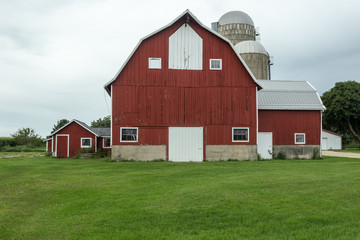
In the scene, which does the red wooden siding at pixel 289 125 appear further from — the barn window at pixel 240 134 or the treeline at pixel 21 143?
the treeline at pixel 21 143

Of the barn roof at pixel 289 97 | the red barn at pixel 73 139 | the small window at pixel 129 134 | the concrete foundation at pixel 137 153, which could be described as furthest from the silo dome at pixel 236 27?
the concrete foundation at pixel 137 153

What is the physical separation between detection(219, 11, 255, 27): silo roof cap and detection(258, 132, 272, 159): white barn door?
31.2 meters

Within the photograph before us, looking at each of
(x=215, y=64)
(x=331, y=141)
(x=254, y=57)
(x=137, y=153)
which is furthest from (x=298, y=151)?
(x=331, y=141)

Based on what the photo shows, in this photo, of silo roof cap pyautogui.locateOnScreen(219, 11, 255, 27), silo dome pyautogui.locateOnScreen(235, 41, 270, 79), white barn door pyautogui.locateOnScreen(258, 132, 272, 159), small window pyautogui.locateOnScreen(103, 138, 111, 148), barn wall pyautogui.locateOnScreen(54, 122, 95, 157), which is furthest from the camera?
silo roof cap pyautogui.locateOnScreen(219, 11, 255, 27)

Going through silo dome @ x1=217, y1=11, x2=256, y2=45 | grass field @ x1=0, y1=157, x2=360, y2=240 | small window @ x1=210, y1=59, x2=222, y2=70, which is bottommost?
grass field @ x1=0, y1=157, x2=360, y2=240

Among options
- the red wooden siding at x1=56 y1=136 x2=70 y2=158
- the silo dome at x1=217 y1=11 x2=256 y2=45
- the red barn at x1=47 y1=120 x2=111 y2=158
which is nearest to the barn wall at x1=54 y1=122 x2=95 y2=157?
the red barn at x1=47 y1=120 x2=111 y2=158

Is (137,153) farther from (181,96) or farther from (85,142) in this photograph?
(85,142)

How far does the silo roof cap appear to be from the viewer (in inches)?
2077

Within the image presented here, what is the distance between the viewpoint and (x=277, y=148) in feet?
86.2

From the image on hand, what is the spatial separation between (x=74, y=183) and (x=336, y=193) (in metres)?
8.39

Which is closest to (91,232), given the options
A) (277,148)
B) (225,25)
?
(277,148)

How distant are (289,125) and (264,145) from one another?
2589 mm

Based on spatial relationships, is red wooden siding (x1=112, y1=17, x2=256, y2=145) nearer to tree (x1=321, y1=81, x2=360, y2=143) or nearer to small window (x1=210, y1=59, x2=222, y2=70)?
small window (x1=210, y1=59, x2=222, y2=70)

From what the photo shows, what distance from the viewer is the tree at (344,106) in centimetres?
4628
